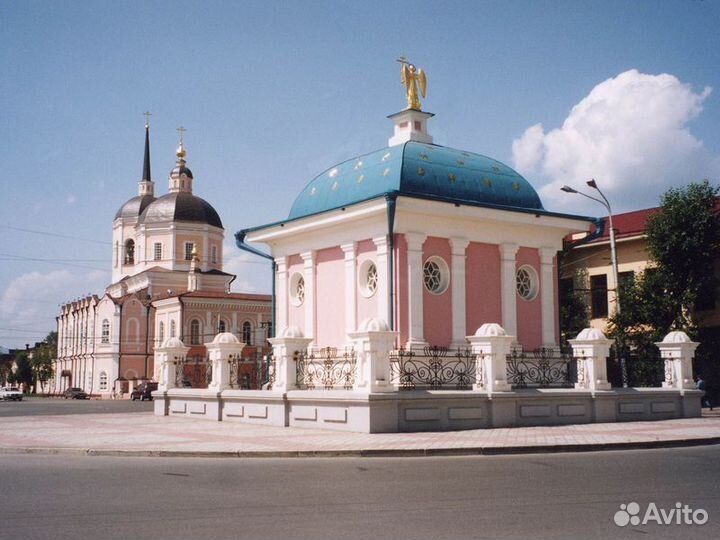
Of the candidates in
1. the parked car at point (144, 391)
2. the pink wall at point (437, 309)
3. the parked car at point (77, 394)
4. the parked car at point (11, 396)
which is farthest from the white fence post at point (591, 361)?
the parked car at point (77, 394)

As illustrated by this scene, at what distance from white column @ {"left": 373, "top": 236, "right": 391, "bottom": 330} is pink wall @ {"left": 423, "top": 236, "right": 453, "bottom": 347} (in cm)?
110

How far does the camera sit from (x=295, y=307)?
24375mm

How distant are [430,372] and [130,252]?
58024 mm

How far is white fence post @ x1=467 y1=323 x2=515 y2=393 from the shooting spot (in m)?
17.8

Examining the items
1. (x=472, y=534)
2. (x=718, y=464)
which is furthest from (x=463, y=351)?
(x=472, y=534)

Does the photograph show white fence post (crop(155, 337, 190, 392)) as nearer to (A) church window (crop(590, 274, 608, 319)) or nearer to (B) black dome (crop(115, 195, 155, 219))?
(A) church window (crop(590, 274, 608, 319))

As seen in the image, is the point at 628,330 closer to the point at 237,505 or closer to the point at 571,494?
the point at 571,494

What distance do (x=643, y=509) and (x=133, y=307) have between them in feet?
201

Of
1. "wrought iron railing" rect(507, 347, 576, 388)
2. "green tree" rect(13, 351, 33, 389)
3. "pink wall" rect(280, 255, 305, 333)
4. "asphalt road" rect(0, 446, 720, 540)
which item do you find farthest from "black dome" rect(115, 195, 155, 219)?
"asphalt road" rect(0, 446, 720, 540)

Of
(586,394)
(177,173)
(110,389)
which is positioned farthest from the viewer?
(177,173)

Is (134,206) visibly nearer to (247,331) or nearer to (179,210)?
(179,210)

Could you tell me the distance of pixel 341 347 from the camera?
880 inches

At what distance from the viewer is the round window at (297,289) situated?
24.2m

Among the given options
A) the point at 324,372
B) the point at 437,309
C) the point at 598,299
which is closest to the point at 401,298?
the point at 437,309
